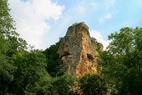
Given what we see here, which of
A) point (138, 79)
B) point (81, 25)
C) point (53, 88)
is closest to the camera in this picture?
point (138, 79)

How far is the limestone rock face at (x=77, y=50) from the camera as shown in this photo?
57306 millimetres

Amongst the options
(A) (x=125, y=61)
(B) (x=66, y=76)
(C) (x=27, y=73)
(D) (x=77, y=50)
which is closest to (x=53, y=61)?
(D) (x=77, y=50)

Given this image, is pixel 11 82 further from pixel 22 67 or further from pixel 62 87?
pixel 62 87

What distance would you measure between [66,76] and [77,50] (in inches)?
521

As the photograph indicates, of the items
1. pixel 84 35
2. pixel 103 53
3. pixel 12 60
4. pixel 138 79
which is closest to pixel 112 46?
pixel 103 53

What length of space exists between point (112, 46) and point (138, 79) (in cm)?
583

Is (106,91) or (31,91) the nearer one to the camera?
(31,91)

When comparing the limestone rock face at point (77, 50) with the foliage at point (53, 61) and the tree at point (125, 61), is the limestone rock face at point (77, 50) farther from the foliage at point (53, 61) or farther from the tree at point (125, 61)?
the tree at point (125, 61)

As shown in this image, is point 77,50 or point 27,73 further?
point 77,50

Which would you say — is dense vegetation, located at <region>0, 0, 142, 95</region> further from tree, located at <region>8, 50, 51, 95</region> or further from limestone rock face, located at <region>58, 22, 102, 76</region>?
limestone rock face, located at <region>58, 22, 102, 76</region>

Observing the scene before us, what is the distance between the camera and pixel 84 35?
202 feet

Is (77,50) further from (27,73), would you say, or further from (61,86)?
(27,73)

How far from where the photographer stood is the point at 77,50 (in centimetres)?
5919

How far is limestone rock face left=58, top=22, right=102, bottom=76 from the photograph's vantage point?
57.3 metres
